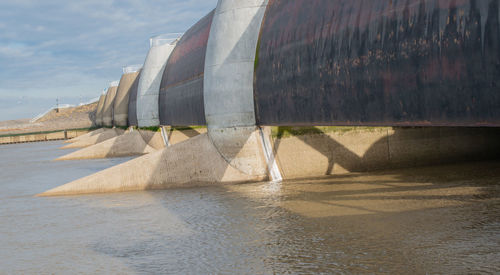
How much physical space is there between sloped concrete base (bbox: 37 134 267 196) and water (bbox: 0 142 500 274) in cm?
83

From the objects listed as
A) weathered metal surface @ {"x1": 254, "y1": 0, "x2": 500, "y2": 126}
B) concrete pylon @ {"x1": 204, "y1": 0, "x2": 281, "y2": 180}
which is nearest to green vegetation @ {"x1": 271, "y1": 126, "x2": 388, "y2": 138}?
concrete pylon @ {"x1": 204, "y1": 0, "x2": 281, "y2": 180}

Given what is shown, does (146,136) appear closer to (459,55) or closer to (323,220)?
(323,220)

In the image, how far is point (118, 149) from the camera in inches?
1671

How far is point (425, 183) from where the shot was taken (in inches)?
632

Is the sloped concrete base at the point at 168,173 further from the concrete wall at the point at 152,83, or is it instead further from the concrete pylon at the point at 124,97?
the concrete pylon at the point at 124,97

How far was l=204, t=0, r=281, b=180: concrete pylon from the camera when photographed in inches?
735

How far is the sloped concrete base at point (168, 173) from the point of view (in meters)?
19.3

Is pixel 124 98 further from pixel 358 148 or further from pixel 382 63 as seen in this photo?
pixel 382 63

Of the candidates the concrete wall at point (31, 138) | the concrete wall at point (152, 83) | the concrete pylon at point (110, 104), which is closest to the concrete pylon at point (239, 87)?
the concrete wall at point (152, 83)

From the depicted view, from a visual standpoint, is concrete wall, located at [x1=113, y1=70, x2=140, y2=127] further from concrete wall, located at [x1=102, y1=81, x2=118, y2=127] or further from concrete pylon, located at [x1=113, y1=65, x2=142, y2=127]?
concrete wall, located at [x1=102, y1=81, x2=118, y2=127]

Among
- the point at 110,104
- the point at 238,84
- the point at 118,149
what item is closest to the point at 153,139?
the point at 118,149

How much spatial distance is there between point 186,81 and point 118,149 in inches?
571

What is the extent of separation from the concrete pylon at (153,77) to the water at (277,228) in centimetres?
2177

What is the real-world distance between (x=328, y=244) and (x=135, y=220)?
6132mm
